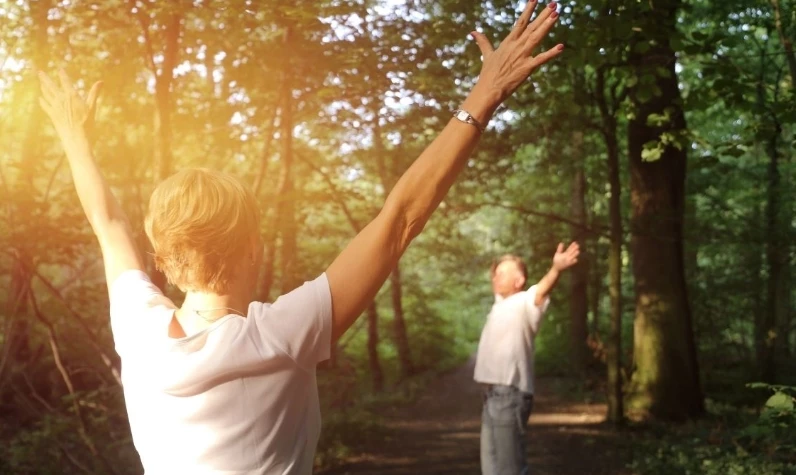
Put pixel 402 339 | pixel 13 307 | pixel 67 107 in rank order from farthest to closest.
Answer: pixel 402 339, pixel 13 307, pixel 67 107

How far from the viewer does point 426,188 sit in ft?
5.84

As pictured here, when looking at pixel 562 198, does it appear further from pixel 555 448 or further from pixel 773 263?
pixel 555 448

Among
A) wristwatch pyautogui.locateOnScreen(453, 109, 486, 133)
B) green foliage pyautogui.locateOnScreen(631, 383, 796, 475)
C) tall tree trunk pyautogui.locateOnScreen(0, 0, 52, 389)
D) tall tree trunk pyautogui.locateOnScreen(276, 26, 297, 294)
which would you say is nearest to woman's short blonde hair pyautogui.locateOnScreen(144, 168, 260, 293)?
wristwatch pyautogui.locateOnScreen(453, 109, 486, 133)

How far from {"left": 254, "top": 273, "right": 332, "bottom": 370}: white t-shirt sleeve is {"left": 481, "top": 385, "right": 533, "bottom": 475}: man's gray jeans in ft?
16.5

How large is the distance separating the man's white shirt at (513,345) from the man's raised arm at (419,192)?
4.72 meters

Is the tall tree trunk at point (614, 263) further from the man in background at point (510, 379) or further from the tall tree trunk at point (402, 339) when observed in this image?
the tall tree trunk at point (402, 339)

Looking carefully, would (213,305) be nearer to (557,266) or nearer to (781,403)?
(557,266)

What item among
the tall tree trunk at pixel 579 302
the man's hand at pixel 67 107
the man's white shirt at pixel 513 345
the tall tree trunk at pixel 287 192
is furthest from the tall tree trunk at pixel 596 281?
the man's hand at pixel 67 107

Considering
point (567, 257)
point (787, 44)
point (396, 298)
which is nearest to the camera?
point (567, 257)

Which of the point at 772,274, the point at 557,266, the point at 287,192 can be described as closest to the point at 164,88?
the point at 557,266

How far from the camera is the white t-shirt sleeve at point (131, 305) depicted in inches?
77.0

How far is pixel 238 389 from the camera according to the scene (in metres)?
1.78

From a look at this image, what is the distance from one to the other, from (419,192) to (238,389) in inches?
20.6

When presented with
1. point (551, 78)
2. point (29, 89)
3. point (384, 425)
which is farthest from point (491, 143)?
point (29, 89)
